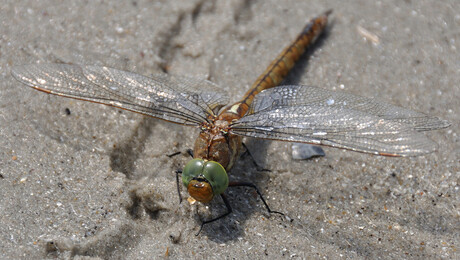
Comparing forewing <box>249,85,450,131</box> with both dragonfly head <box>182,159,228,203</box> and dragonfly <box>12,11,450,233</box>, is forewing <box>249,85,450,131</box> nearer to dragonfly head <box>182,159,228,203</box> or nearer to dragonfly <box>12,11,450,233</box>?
dragonfly <box>12,11,450,233</box>

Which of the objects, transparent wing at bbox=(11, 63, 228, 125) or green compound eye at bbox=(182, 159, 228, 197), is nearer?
green compound eye at bbox=(182, 159, 228, 197)

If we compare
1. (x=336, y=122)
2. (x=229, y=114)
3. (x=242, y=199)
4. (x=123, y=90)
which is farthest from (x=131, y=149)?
(x=336, y=122)

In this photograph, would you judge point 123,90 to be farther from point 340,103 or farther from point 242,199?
point 340,103

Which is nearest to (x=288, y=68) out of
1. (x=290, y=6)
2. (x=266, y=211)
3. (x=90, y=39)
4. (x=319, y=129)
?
(x=290, y=6)

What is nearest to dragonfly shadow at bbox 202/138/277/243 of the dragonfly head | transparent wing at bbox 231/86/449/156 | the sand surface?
the sand surface

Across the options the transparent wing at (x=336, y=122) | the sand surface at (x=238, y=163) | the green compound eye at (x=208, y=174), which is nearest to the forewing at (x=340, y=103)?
the transparent wing at (x=336, y=122)

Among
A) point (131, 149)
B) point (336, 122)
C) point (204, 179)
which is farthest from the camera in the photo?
point (131, 149)
